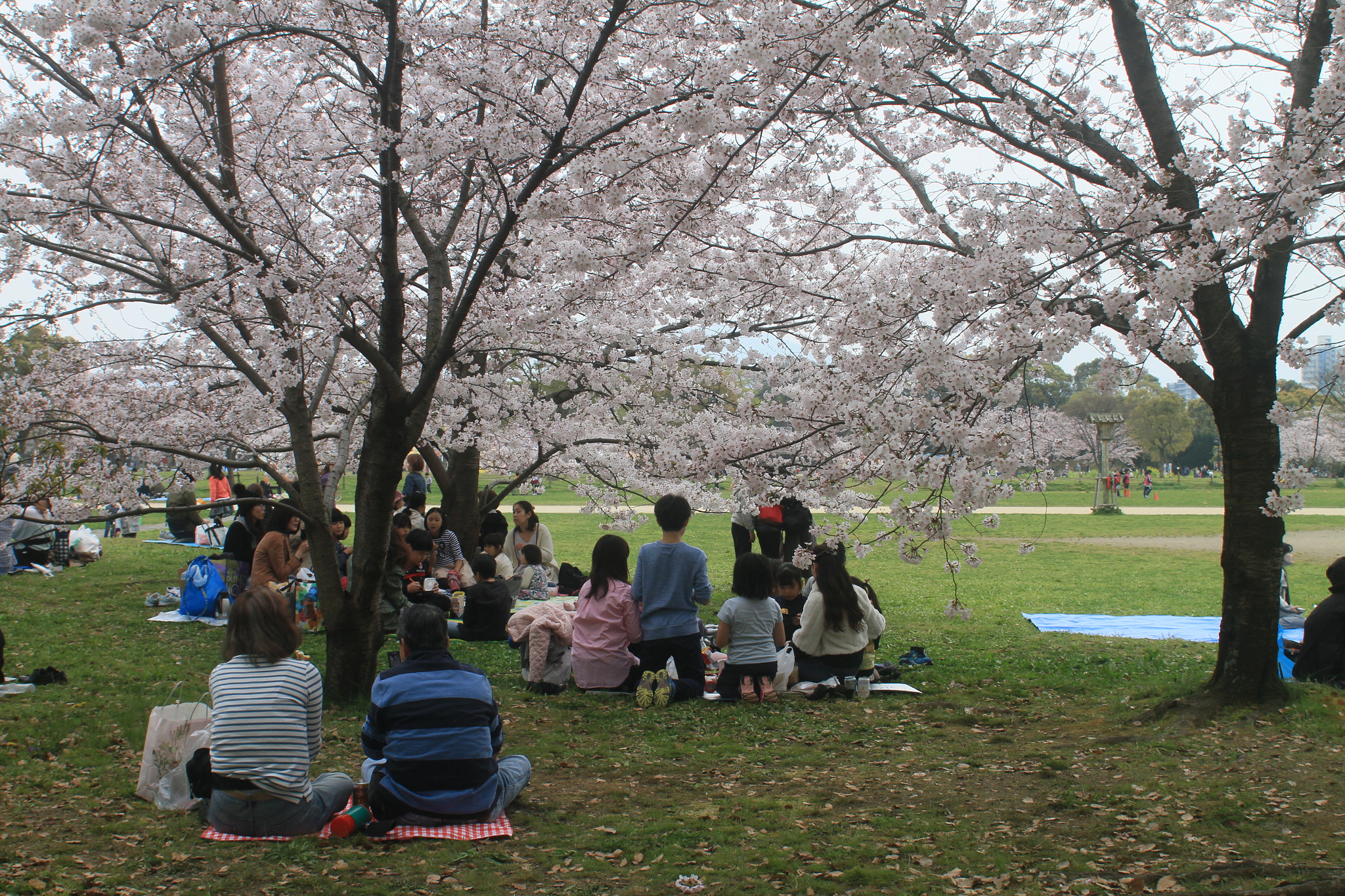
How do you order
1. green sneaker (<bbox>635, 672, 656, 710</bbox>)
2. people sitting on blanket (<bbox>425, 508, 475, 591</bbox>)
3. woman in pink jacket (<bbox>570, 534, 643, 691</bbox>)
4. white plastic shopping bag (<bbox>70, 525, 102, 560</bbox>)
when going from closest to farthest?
green sneaker (<bbox>635, 672, 656, 710</bbox>) → woman in pink jacket (<bbox>570, 534, 643, 691</bbox>) → people sitting on blanket (<bbox>425, 508, 475, 591</bbox>) → white plastic shopping bag (<bbox>70, 525, 102, 560</bbox>)

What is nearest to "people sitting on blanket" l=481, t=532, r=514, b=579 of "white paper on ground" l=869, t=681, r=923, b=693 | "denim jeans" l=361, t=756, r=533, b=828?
"white paper on ground" l=869, t=681, r=923, b=693

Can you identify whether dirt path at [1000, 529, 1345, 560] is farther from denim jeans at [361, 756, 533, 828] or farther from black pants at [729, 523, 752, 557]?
denim jeans at [361, 756, 533, 828]

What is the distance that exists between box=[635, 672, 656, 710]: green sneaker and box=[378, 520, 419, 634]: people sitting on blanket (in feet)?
7.78

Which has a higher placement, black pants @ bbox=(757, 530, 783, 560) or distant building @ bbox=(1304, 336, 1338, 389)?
distant building @ bbox=(1304, 336, 1338, 389)

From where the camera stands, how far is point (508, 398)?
10.2 metres

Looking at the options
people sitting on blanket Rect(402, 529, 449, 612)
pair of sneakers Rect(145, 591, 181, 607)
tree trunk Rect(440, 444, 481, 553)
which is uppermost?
tree trunk Rect(440, 444, 481, 553)

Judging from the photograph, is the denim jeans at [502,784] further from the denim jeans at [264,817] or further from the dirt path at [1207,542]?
the dirt path at [1207,542]

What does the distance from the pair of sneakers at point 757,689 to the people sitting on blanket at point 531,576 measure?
13.8 ft

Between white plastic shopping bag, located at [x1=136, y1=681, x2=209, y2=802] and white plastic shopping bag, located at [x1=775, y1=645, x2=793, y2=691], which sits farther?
white plastic shopping bag, located at [x1=775, y1=645, x2=793, y2=691]

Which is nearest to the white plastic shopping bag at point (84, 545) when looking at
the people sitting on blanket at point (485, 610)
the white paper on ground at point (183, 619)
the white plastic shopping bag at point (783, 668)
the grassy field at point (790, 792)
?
the white paper on ground at point (183, 619)

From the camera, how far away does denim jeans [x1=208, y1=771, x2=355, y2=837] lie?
12.2 ft

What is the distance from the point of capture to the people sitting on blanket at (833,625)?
6.46m

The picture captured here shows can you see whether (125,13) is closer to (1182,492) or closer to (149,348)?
(149,348)

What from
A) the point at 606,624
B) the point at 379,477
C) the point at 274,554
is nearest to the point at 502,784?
the point at 379,477
